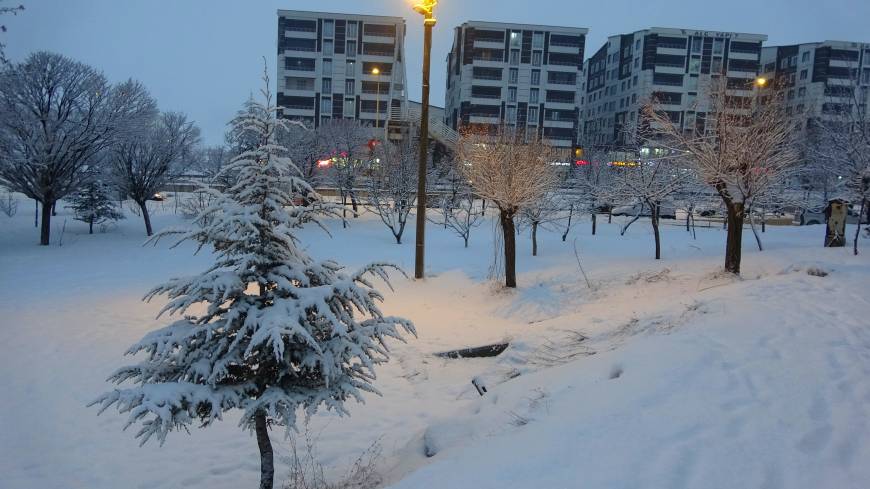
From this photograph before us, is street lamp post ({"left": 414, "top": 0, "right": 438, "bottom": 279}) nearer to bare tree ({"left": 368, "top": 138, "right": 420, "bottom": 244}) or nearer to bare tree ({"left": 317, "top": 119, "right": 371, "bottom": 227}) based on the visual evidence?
bare tree ({"left": 368, "top": 138, "right": 420, "bottom": 244})

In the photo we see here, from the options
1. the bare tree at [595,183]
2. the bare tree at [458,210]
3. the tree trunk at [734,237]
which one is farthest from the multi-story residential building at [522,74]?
the tree trunk at [734,237]

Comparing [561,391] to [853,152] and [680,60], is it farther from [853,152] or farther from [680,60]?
[680,60]

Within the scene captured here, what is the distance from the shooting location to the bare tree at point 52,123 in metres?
20.7

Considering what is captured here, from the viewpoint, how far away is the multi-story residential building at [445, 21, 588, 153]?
60000mm

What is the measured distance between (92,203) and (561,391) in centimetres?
2740

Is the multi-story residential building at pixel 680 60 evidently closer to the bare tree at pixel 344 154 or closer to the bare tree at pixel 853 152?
the bare tree at pixel 344 154

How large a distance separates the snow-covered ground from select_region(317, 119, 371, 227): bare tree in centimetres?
1775

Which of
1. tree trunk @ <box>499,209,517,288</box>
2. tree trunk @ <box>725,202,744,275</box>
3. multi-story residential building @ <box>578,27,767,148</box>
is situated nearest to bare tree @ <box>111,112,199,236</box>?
tree trunk @ <box>499,209,517,288</box>

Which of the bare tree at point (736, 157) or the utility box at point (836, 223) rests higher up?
the bare tree at point (736, 157)

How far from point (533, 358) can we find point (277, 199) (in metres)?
4.86

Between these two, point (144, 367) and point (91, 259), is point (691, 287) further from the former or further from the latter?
point (91, 259)

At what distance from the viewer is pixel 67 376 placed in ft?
26.4

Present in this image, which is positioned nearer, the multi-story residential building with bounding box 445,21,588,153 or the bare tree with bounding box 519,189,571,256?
the bare tree with bounding box 519,189,571,256

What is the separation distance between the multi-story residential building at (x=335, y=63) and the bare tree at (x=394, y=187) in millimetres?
30697
